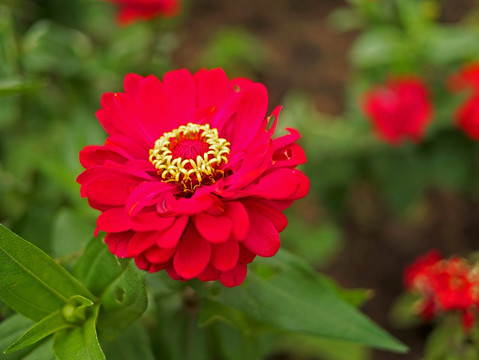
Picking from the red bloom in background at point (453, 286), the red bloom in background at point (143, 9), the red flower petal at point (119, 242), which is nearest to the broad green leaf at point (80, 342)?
the red flower petal at point (119, 242)

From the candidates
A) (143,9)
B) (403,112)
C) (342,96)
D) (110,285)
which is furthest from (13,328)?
(342,96)

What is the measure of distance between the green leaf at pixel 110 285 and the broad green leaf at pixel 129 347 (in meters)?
0.06

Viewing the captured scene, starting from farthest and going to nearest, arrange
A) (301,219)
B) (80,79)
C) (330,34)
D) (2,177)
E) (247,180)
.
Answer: (330,34), (301,219), (80,79), (2,177), (247,180)

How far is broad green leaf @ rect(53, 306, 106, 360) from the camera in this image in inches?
26.3

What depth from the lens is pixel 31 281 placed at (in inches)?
27.8

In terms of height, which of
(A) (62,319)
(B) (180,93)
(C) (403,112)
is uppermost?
(B) (180,93)

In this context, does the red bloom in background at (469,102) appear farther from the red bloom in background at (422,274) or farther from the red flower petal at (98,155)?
the red flower petal at (98,155)

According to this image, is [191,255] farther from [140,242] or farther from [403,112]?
[403,112]

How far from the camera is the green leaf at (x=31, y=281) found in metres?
0.68

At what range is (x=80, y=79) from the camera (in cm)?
142

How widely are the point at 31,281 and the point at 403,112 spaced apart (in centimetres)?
103

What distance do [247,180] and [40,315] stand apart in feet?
1.19

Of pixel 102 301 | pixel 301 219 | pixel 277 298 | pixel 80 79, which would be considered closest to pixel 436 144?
pixel 301 219

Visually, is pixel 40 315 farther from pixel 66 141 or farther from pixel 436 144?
pixel 436 144
